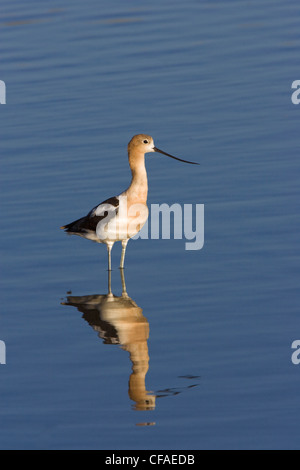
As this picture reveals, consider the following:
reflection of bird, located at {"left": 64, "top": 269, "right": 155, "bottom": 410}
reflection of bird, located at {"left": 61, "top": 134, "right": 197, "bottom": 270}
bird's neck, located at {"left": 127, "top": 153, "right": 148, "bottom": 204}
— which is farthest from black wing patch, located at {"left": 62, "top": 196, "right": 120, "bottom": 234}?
reflection of bird, located at {"left": 64, "top": 269, "right": 155, "bottom": 410}

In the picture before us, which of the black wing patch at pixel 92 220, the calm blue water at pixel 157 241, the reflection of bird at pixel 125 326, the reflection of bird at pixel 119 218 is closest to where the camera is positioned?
the calm blue water at pixel 157 241

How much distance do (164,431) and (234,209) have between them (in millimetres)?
4708

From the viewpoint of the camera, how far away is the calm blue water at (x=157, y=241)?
7.49m

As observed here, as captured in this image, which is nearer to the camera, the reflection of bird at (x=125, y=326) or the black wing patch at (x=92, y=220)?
the reflection of bird at (x=125, y=326)

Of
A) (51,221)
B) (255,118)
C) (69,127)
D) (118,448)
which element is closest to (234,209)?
(51,221)

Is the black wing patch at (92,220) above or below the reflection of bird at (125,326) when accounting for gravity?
above

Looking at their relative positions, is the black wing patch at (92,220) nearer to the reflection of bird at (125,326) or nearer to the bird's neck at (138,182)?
the bird's neck at (138,182)

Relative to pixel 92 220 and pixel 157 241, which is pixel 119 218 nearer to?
pixel 92 220

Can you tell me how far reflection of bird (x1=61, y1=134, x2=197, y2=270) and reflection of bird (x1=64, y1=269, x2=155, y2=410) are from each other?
1.59ft

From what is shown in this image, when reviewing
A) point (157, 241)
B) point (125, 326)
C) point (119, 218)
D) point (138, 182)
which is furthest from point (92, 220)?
point (125, 326)

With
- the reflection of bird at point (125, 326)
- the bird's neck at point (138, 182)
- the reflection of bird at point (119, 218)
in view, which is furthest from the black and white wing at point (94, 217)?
the reflection of bird at point (125, 326)

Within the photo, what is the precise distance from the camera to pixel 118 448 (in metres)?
6.97

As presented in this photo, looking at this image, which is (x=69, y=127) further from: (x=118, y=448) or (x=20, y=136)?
(x=118, y=448)

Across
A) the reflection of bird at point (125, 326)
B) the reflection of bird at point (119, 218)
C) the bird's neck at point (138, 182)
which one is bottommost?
the reflection of bird at point (125, 326)
